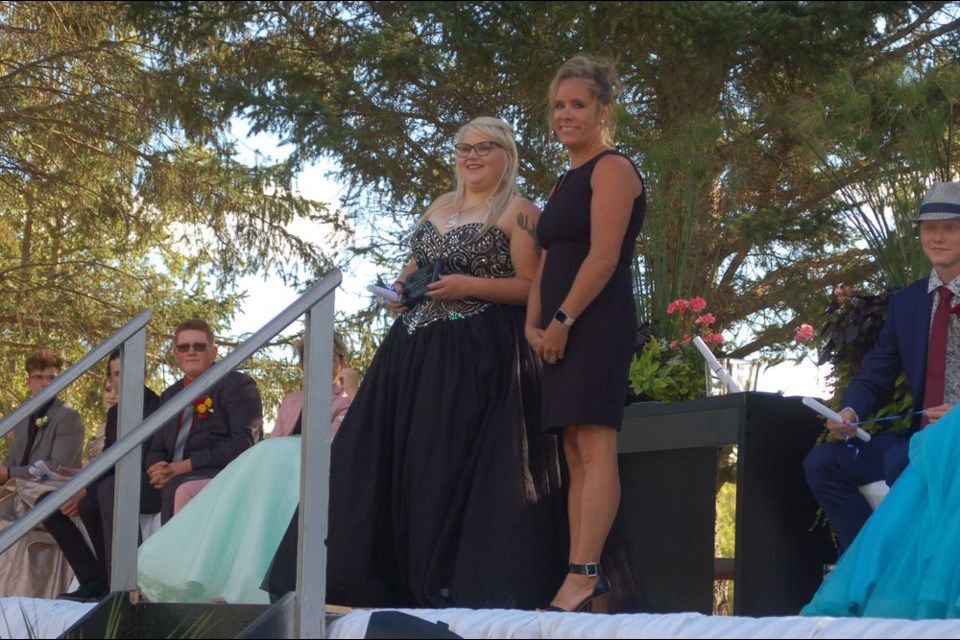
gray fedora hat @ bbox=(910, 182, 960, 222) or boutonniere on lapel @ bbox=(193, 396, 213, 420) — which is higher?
Result: gray fedora hat @ bbox=(910, 182, 960, 222)

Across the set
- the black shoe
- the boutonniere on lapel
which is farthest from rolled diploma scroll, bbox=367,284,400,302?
the black shoe

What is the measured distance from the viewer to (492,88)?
27.4 feet

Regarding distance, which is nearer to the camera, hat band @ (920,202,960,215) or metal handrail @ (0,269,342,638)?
metal handrail @ (0,269,342,638)

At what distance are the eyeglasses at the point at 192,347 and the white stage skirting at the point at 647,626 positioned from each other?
304cm

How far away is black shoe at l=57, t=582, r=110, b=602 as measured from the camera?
5.29 m

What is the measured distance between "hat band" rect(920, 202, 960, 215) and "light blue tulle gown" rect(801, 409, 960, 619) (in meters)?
0.80

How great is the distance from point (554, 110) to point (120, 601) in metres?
1.65

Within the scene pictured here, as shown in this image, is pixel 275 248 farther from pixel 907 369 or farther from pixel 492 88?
pixel 907 369

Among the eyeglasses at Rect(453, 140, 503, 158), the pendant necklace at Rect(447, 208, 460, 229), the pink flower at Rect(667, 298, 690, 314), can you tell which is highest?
the eyeglasses at Rect(453, 140, 503, 158)

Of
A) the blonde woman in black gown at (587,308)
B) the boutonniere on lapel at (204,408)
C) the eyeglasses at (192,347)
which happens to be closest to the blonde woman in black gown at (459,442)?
the blonde woman in black gown at (587,308)

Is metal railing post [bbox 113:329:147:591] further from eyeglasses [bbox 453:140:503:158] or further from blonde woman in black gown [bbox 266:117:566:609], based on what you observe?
eyeglasses [bbox 453:140:503:158]

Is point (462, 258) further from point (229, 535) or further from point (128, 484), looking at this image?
point (229, 535)

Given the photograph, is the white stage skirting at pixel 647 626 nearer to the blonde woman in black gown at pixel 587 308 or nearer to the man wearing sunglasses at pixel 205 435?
the blonde woman in black gown at pixel 587 308

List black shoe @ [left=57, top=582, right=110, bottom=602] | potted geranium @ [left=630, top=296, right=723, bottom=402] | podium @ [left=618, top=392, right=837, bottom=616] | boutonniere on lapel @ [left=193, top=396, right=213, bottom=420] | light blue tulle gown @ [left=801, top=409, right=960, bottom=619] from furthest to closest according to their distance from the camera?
boutonniere on lapel @ [left=193, top=396, right=213, bottom=420], black shoe @ [left=57, top=582, right=110, bottom=602], potted geranium @ [left=630, top=296, right=723, bottom=402], podium @ [left=618, top=392, right=837, bottom=616], light blue tulle gown @ [left=801, top=409, right=960, bottom=619]
